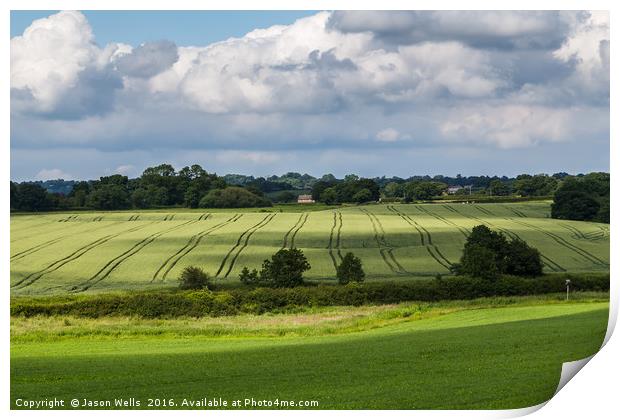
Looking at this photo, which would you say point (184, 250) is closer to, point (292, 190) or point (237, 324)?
point (237, 324)

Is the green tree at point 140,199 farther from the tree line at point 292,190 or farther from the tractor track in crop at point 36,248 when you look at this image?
the tractor track in crop at point 36,248

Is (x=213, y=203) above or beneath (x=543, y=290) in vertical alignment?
above

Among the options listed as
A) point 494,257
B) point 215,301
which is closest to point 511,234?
point 494,257
